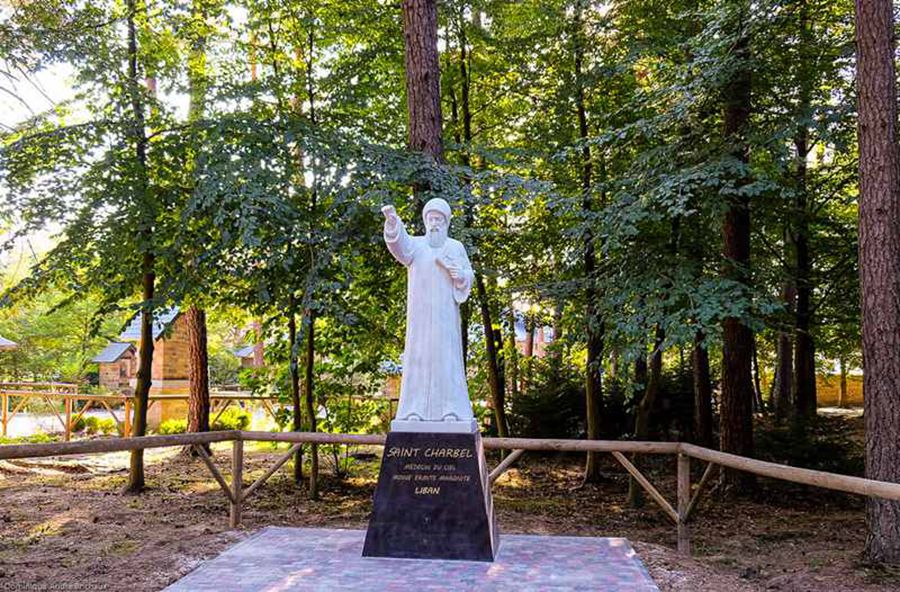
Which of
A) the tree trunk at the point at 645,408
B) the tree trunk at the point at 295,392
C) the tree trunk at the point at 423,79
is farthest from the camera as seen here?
the tree trunk at the point at 645,408

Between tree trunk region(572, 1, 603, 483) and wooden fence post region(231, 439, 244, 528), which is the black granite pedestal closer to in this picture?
wooden fence post region(231, 439, 244, 528)

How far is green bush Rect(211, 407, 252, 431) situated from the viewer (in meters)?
15.1

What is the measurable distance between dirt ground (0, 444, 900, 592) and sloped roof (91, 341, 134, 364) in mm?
14768

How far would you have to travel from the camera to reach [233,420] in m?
15.4

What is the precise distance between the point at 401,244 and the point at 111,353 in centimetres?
2373

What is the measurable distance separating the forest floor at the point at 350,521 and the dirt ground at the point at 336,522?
0.06 ft

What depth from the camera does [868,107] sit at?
6172 mm

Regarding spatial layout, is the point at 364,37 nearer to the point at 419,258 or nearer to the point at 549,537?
the point at 419,258

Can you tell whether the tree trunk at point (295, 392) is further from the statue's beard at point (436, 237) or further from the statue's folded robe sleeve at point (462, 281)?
the statue's folded robe sleeve at point (462, 281)

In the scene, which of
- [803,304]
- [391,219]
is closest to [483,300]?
[391,219]

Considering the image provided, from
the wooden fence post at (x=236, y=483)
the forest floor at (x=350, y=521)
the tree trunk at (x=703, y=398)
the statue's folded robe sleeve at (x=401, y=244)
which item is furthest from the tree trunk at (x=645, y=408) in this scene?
the wooden fence post at (x=236, y=483)

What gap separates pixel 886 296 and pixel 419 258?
12.9ft

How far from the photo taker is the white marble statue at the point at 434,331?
18.7ft

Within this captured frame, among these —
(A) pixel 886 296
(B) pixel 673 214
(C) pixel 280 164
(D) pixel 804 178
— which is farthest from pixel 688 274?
(D) pixel 804 178
